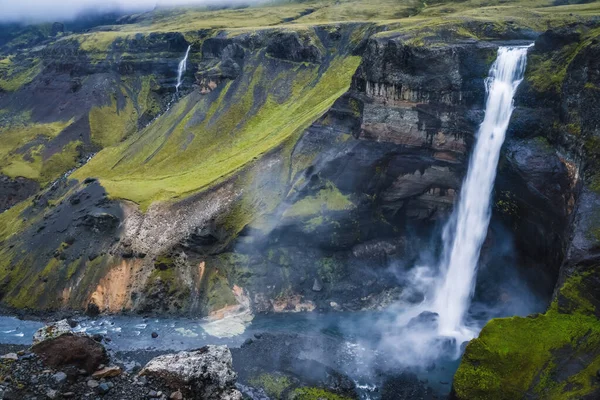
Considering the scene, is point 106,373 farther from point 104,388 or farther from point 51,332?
point 51,332

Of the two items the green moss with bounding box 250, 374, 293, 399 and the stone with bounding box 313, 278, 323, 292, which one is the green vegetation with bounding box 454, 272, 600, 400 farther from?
the stone with bounding box 313, 278, 323, 292

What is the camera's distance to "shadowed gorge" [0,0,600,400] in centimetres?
4012

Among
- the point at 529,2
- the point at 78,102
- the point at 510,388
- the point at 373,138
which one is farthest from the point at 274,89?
the point at 510,388

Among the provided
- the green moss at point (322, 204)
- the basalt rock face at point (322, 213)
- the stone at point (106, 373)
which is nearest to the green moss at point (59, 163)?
the basalt rock face at point (322, 213)

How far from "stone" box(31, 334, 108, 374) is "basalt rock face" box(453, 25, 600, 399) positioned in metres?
27.8

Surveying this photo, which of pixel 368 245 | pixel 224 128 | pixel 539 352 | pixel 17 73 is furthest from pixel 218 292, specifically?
pixel 17 73

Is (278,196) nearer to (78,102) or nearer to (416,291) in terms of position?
(416,291)

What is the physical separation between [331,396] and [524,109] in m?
37.6

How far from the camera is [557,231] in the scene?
50.2 m

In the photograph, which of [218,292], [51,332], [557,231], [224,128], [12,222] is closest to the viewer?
[51,332]

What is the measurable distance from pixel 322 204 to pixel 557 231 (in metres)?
28.7

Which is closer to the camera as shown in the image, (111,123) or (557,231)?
(557,231)

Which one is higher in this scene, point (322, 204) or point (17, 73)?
point (17, 73)

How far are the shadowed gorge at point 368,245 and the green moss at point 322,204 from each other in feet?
1.01
